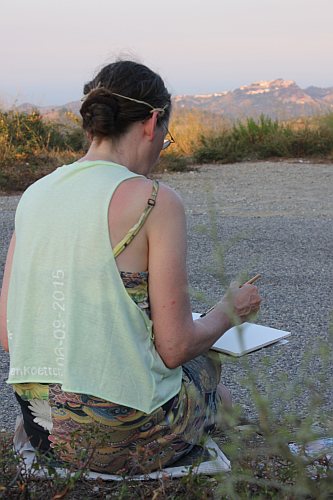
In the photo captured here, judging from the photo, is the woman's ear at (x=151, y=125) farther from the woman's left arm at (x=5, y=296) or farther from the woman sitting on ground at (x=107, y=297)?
the woman's left arm at (x=5, y=296)

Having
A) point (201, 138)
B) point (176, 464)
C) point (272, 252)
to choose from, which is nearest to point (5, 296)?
point (176, 464)

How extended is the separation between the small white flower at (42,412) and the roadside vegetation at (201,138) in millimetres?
9487

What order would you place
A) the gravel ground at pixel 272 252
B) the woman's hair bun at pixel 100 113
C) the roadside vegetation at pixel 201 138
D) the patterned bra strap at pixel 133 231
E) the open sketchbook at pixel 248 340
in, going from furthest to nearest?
the roadside vegetation at pixel 201 138 < the gravel ground at pixel 272 252 < the open sketchbook at pixel 248 340 < the woman's hair bun at pixel 100 113 < the patterned bra strap at pixel 133 231

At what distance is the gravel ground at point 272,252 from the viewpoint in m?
2.77

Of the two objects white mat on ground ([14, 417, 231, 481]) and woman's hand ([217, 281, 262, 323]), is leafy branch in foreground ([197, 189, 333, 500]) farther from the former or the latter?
woman's hand ([217, 281, 262, 323])

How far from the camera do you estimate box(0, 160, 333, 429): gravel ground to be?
277 cm

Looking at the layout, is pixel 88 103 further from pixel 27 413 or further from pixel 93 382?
pixel 27 413

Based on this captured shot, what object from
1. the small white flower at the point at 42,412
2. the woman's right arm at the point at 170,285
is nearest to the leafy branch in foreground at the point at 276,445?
the woman's right arm at the point at 170,285

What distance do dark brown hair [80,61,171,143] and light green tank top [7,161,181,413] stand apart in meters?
0.15

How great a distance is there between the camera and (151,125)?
151cm

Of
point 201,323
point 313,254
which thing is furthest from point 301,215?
point 201,323

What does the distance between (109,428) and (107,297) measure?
0.39 meters

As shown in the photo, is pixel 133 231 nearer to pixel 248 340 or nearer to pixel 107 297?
pixel 107 297

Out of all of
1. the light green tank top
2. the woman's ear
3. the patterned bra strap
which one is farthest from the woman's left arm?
the woman's ear
